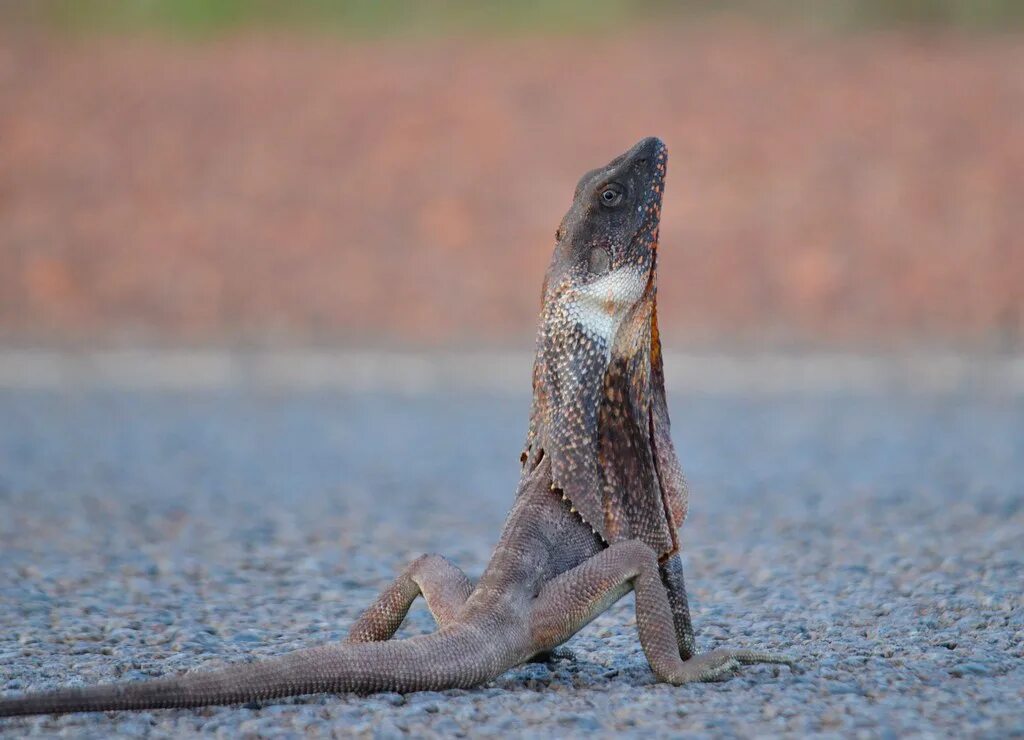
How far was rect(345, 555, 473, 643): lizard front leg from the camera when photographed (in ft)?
20.7

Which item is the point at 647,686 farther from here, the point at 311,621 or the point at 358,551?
the point at 358,551

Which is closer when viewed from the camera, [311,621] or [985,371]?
[311,621]

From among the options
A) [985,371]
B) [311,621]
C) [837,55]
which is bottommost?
[311,621]

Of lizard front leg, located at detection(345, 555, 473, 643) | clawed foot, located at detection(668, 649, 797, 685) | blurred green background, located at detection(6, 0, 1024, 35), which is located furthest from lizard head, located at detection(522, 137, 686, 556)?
blurred green background, located at detection(6, 0, 1024, 35)

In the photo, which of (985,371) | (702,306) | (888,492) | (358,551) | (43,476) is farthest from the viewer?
(702,306)

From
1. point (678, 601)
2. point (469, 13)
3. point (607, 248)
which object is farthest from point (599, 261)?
point (469, 13)

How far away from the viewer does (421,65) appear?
36.3 m

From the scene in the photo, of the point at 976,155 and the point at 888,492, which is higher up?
the point at 976,155

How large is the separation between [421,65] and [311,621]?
1156 inches

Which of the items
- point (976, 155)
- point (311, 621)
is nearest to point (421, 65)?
point (976, 155)

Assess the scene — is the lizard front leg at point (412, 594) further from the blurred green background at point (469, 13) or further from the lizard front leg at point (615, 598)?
the blurred green background at point (469, 13)

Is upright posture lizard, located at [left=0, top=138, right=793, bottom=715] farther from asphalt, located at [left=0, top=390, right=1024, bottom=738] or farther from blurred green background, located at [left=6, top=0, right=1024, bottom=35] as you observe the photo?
blurred green background, located at [left=6, top=0, right=1024, bottom=35]

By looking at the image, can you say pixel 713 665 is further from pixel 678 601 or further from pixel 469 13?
pixel 469 13

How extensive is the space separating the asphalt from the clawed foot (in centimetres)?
5
